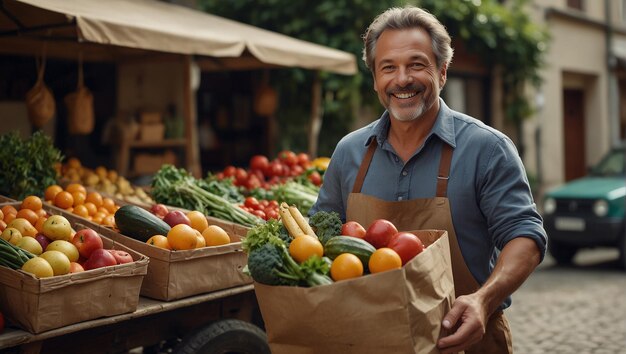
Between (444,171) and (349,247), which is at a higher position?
(444,171)

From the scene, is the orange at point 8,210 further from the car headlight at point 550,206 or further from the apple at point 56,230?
the car headlight at point 550,206

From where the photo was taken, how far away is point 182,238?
3.87 metres

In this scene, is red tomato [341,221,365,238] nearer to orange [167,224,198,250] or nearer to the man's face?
the man's face

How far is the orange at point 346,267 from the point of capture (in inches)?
93.3

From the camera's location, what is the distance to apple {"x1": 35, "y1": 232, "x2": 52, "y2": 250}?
380 centimetres

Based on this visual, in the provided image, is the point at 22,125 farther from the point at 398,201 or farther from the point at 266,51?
the point at 398,201

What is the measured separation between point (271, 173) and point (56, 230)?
356cm

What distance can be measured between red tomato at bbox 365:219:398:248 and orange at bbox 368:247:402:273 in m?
0.19

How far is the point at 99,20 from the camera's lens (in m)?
5.42

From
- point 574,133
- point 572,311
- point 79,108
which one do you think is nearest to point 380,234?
point 79,108

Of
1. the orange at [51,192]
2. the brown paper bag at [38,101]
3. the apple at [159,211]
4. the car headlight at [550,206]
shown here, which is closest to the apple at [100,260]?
the apple at [159,211]

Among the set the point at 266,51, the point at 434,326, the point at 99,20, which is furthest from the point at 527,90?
the point at 434,326

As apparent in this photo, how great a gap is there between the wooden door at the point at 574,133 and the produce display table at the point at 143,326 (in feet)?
54.7

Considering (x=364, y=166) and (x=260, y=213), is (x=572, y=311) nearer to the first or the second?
(x=260, y=213)
